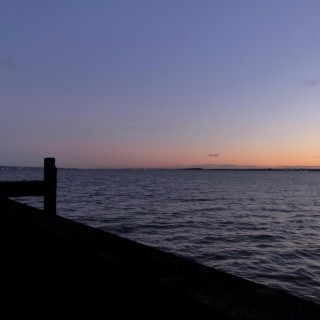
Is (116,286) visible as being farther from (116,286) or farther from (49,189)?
(49,189)

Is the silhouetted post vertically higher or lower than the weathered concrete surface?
higher

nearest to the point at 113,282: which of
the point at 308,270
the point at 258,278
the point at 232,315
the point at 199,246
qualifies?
the point at 232,315

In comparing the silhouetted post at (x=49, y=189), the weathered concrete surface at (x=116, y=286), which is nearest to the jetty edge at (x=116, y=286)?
the weathered concrete surface at (x=116, y=286)

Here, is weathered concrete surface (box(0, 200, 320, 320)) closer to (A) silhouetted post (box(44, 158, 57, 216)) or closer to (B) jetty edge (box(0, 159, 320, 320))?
(B) jetty edge (box(0, 159, 320, 320))

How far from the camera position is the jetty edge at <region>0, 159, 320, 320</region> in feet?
8.54

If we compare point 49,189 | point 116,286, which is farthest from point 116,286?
point 49,189

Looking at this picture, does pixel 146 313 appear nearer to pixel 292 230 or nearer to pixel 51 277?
pixel 51 277

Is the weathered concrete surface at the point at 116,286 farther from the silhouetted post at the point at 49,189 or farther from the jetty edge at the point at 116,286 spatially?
the silhouetted post at the point at 49,189

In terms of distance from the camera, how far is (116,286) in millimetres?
3182

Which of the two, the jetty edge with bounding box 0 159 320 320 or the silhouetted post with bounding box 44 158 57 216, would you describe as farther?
the silhouetted post with bounding box 44 158 57 216

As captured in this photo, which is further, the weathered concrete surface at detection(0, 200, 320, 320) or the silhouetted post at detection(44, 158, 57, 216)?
the silhouetted post at detection(44, 158, 57, 216)

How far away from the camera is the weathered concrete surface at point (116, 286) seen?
260 cm

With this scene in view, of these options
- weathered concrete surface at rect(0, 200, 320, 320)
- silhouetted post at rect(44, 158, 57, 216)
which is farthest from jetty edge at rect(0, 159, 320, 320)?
silhouetted post at rect(44, 158, 57, 216)

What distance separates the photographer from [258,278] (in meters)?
11.8
